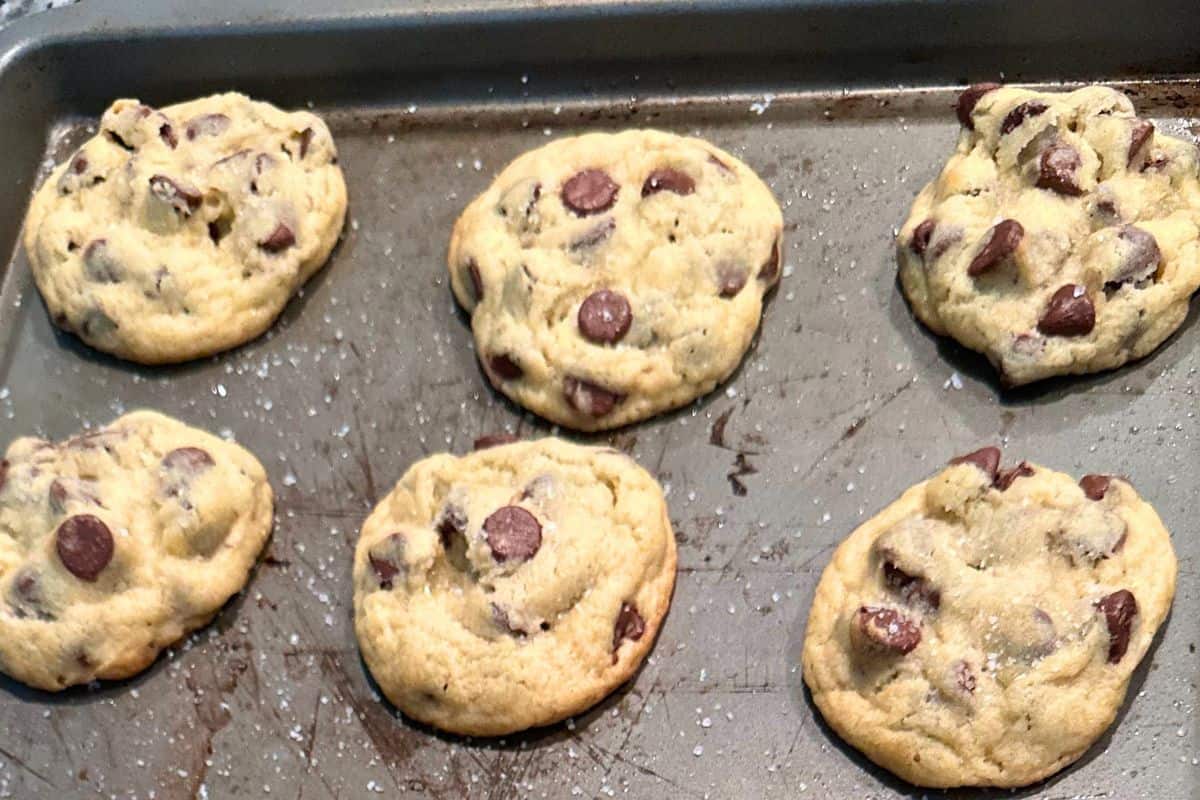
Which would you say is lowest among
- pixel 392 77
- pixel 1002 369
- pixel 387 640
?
pixel 387 640

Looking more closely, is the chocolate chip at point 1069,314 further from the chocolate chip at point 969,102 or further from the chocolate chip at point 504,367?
the chocolate chip at point 504,367

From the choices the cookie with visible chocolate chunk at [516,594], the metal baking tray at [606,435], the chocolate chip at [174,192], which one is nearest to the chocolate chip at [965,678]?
the metal baking tray at [606,435]

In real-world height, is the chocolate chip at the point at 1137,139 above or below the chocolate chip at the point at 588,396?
above

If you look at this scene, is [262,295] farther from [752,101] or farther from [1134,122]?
[1134,122]

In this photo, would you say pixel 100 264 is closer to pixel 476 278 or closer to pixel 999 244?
pixel 476 278

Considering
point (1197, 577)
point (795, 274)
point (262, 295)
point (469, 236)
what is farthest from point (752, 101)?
point (1197, 577)

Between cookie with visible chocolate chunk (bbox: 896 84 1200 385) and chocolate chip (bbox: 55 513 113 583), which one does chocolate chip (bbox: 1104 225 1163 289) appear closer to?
cookie with visible chocolate chunk (bbox: 896 84 1200 385)
